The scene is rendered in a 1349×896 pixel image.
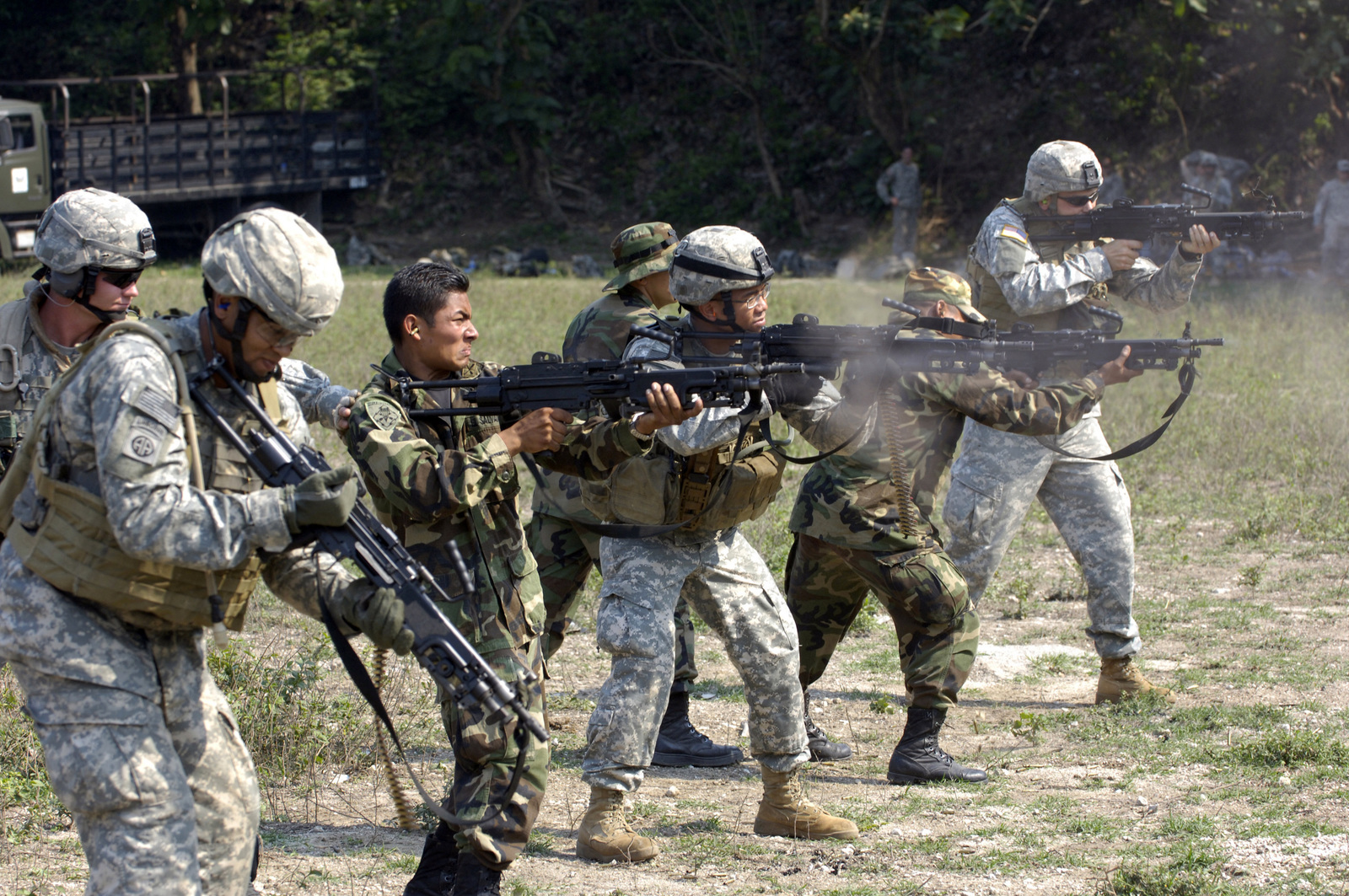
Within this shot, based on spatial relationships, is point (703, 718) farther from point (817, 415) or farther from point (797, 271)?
point (797, 271)

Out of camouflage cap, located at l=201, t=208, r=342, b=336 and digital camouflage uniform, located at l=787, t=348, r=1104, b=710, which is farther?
digital camouflage uniform, located at l=787, t=348, r=1104, b=710

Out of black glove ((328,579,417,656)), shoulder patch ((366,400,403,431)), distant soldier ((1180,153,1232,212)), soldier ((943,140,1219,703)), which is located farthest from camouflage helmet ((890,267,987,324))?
distant soldier ((1180,153,1232,212))

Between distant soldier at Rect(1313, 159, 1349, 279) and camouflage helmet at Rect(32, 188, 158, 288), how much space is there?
16383mm

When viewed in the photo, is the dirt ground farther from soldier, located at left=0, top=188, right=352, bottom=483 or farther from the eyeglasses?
the eyeglasses

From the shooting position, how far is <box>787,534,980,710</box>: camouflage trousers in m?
4.65

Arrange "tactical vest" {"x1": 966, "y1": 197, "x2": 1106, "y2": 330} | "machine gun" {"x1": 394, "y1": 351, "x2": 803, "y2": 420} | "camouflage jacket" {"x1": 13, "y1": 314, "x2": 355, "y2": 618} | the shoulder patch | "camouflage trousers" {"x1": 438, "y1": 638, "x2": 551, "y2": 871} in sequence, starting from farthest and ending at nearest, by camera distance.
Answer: "tactical vest" {"x1": 966, "y1": 197, "x2": 1106, "y2": 330}
"machine gun" {"x1": 394, "y1": 351, "x2": 803, "y2": 420}
the shoulder patch
"camouflage trousers" {"x1": 438, "y1": 638, "x2": 551, "y2": 871}
"camouflage jacket" {"x1": 13, "y1": 314, "x2": 355, "y2": 618}

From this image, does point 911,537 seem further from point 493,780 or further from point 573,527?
point 493,780

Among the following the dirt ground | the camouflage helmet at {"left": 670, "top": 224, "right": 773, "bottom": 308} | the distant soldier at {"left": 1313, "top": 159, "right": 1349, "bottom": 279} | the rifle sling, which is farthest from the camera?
the distant soldier at {"left": 1313, "top": 159, "right": 1349, "bottom": 279}

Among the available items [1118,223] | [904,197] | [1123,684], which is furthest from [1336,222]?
[1123,684]

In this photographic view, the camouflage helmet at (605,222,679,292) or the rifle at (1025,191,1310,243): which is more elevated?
the rifle at (1025,191,1310,243)

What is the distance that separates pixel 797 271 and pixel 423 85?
9.88m

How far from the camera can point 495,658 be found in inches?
143

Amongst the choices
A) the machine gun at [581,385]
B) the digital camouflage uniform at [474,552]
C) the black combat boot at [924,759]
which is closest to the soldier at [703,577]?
the machine gun at [581,385]

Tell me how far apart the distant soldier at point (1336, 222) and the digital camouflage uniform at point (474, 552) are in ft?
52.2
